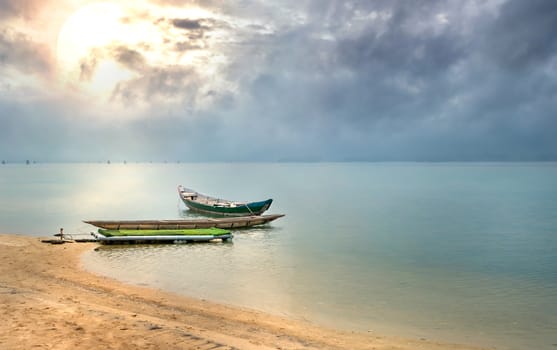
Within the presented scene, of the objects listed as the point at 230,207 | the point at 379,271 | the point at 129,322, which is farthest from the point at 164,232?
the point at 129,322

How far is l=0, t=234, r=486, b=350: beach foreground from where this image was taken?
11836mm

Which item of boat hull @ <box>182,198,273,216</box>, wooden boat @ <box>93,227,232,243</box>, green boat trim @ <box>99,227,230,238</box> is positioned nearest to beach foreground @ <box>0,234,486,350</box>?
wooden boat @ <box>93,227,232,243</box>

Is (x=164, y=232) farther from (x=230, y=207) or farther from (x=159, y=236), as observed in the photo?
(x=230, y=207)

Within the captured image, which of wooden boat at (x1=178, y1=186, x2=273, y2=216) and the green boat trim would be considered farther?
wooden boat at (x1=178, y1=186, x2=273, y2=216)

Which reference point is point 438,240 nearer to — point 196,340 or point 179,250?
point 179,250

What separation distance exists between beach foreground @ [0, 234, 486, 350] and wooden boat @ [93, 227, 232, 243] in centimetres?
881

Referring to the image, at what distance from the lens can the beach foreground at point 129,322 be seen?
11836mm

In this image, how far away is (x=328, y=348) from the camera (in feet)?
45.0

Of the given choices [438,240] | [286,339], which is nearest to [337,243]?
[438,240]

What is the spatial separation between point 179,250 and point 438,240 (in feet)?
76.5

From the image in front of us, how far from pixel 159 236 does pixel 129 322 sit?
2032 cm

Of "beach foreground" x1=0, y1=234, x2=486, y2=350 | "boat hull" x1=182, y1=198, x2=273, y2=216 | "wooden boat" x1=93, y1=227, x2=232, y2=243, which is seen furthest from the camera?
"boat hull" x1=182, y1=198, x2=273, y2=216

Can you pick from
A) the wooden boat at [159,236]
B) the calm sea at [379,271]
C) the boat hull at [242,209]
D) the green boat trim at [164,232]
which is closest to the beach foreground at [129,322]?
the calm sea at [379,271]

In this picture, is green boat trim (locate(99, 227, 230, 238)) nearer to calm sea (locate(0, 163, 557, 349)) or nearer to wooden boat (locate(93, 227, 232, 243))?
wooden boat (locate(93, 227, 232, 243))
